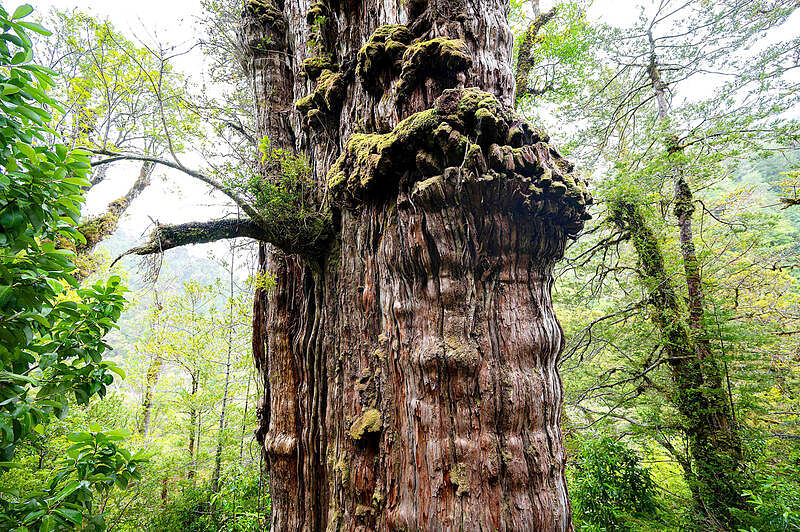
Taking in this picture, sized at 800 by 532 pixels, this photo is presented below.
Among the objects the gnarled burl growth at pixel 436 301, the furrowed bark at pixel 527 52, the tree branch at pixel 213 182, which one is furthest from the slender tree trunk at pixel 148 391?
the furrowed bark at pixel 527 52

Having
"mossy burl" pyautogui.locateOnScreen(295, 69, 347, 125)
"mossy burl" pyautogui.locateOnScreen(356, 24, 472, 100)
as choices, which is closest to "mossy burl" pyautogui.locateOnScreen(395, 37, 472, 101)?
"mossy burl" pyautogui.locateOnScreen(356, 24, 472, 100)

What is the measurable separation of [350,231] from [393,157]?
69cm

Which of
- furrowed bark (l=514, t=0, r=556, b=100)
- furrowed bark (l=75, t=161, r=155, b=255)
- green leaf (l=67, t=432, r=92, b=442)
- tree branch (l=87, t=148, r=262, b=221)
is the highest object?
furrowed bark (l=514, t=0, r=556, b=100)

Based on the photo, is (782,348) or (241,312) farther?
(782,348)

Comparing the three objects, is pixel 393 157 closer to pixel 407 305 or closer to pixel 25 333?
pixel 407 305

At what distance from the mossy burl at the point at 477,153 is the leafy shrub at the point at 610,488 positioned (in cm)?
538

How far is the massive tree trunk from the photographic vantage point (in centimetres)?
161

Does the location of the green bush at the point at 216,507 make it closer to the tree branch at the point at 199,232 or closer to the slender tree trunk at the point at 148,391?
the slender tree trunk at the point at 148,391

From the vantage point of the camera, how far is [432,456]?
5.28ft

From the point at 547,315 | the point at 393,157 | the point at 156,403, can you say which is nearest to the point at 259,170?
the point at 393,157

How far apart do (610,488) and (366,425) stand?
17.8 ft

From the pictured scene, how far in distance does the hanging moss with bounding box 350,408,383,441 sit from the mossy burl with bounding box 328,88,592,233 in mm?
1370

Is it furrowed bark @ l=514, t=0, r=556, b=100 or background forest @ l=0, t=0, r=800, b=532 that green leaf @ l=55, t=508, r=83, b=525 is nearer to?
background forest @ l=0, t=0, r=800, b=532

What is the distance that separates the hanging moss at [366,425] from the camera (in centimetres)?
185
